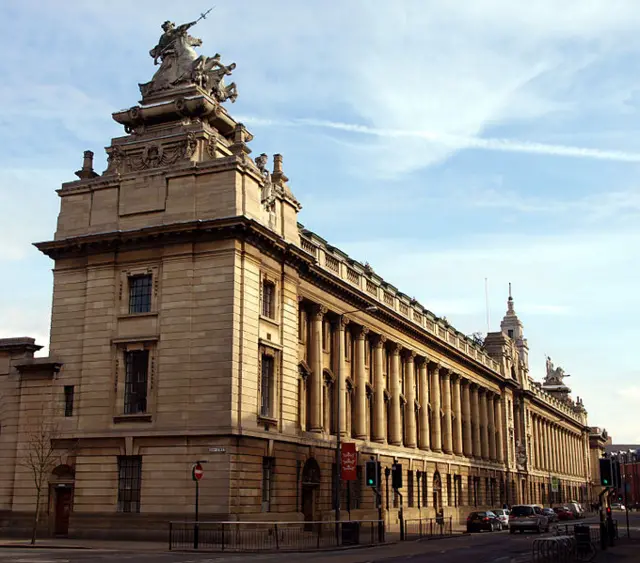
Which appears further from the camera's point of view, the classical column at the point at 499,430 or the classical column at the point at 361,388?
the classical column at the point at 499,430

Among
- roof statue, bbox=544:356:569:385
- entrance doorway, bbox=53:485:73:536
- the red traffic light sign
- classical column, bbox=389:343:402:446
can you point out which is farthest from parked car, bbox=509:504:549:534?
roof statue, bbox=544:356:569:385

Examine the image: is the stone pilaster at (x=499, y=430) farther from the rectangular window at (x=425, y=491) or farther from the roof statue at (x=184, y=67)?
the roof statue at (x=184, y=67)

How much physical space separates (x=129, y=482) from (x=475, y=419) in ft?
190

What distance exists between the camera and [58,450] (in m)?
45.0

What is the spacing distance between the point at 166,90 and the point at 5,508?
2461cm

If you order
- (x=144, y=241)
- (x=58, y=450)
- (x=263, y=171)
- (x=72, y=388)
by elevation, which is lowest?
(x=58, y=450)

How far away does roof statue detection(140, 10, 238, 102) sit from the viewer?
51.0 meters

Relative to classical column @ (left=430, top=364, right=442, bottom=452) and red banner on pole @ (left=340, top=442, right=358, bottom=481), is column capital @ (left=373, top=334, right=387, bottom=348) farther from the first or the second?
red banner on pole @ (left=340, top=442, right=358, bottom=481)

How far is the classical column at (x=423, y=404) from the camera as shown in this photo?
75188 mm

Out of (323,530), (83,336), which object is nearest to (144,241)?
(83,336)

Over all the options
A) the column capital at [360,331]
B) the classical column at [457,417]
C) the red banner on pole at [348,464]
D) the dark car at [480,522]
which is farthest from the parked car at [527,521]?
the classical column at [457,417]

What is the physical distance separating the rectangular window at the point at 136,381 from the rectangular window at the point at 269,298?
6997mm

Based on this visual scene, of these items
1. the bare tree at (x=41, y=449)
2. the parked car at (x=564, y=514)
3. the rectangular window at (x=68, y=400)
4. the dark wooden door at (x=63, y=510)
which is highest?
the rectangular window at (x=68, y=400)

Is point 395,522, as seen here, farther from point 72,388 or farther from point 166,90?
point 166,90
